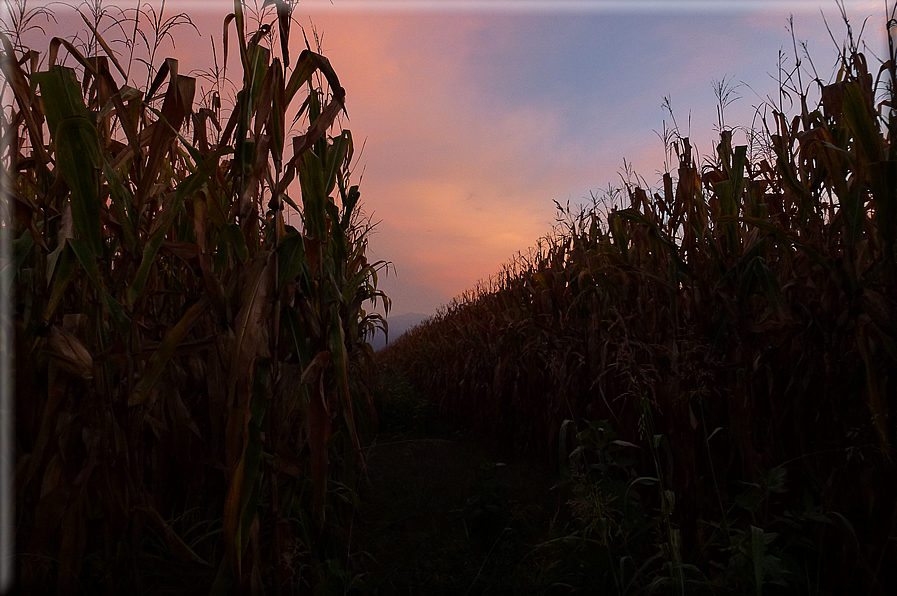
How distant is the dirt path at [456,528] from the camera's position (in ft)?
7.09

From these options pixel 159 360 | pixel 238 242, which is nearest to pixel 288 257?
pixel 238 242

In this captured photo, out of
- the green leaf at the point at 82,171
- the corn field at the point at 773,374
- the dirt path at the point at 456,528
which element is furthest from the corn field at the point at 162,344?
the corn field at the point at 773,374

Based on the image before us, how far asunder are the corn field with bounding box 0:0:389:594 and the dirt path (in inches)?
18.9

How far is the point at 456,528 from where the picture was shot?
2791 millimetres

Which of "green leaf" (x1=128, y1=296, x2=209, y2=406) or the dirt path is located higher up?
"green leaf" (x1=128, y1=296, x2=209, y2=406)

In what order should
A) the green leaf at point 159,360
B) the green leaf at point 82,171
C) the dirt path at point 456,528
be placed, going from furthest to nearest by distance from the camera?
Answer: the dirt path at point 456,528 → the green leaf at point 82,171 → the green leaf at point 159,360

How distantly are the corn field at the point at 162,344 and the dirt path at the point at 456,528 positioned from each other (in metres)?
0.48

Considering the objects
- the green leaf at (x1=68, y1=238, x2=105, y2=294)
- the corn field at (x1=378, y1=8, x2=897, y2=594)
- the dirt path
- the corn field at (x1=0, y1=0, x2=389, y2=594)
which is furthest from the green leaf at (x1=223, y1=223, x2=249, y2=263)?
the corn field at (x1=378, y1=8, x2=897, y2=594)

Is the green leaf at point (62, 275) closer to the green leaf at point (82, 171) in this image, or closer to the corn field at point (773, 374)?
the green leaf at point (82, 171)

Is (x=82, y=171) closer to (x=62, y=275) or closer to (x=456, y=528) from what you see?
(x=62, y=275)

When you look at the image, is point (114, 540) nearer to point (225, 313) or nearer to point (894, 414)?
point (225, 313)

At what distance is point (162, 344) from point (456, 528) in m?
1.98

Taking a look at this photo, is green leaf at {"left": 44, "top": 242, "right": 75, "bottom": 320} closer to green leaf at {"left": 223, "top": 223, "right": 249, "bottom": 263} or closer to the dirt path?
green leaf at {"left": 223, "top": 223, "right": 249, "bottom": 263}

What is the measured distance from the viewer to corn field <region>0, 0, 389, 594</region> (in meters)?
1.45
